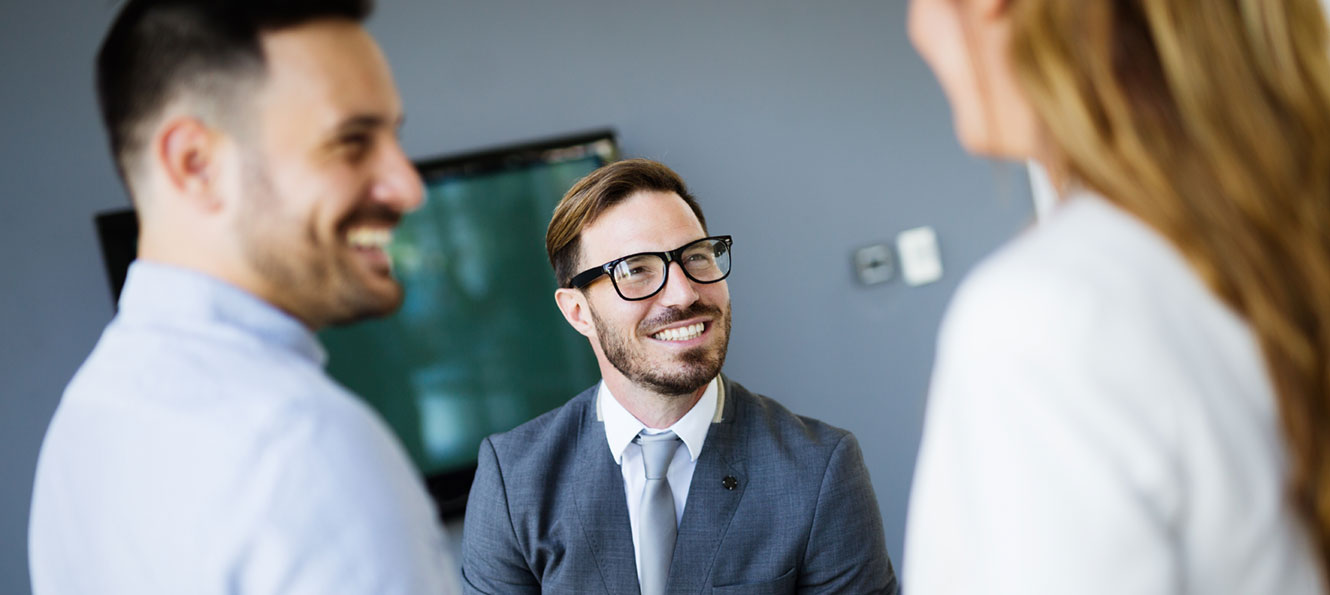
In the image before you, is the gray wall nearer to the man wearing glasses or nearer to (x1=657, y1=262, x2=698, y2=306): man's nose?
the man wearing glasses

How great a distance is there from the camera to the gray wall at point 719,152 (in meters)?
2.89

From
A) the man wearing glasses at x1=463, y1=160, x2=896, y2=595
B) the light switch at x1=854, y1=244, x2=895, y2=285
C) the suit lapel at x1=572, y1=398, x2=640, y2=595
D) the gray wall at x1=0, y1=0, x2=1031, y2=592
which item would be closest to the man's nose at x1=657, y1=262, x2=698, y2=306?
the man wearing glasses at x1=463, y1=160, x2=896, y2=595

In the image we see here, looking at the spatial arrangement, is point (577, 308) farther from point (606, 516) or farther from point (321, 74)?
point (321, 74)

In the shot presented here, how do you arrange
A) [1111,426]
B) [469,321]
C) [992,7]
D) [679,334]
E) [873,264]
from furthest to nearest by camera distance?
[873,264]
[469,321]
[679,334]
[992,7]
[1111,426]

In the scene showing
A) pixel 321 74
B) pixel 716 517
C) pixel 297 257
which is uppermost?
pixel 321 74

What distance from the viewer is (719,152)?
3.36 m

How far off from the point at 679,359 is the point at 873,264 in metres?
1.85

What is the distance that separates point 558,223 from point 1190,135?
4.49ft

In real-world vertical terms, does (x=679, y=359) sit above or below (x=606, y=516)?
Answer: above

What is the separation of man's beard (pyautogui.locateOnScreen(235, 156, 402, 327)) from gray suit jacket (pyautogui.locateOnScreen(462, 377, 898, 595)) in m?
0.99

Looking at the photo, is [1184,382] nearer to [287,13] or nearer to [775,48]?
[287,13]

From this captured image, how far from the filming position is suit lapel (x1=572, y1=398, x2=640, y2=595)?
1698 mm

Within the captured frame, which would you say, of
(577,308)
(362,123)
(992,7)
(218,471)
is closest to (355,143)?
(362,123)

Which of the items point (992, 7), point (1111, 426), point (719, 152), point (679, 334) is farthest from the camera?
point (719, 152)
